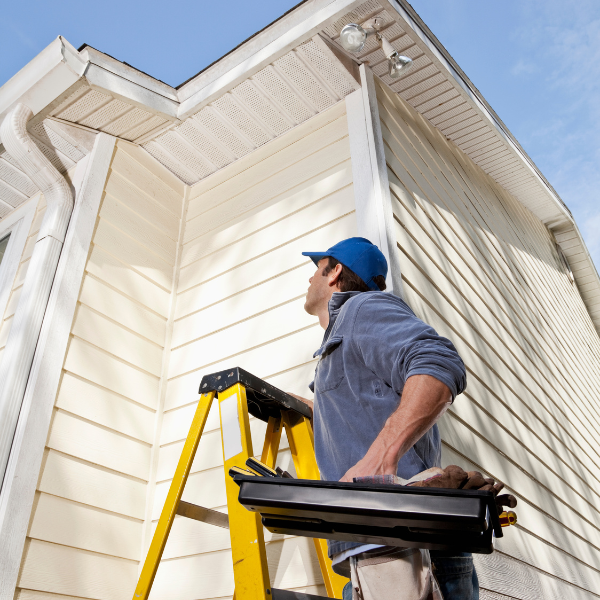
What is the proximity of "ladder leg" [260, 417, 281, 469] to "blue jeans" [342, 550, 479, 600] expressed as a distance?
75cm

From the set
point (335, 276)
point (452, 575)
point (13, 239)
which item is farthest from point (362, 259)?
point (13, 239)

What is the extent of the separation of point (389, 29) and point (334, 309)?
6.38ft

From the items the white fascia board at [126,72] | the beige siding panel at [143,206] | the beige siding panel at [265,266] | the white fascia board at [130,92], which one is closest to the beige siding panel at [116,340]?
the beige siding panel at [265,266]

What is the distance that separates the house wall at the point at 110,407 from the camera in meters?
2.03

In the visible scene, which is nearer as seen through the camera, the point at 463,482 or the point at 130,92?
the point at 463,482

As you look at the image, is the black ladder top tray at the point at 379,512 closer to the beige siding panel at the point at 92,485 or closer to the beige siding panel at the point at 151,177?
the beige siding panel at the point at 92,485

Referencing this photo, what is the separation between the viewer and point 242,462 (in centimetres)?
151

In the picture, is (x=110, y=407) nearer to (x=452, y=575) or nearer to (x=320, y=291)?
(x=320, y=291)

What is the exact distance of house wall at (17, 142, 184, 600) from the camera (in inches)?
80.0

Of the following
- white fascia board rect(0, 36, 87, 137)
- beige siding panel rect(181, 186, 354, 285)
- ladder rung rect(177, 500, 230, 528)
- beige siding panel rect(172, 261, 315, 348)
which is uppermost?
white fascia board rect(0, 36, 87, 137)

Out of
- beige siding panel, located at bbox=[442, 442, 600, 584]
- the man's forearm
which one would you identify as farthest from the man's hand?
beige siding panel, located at bbox=[442, 442, 600, 584]

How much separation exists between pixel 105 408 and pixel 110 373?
0.55ft

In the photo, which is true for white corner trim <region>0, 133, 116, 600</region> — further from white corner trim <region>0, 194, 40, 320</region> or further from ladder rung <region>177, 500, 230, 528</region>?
ladder rung <region>177, 500, 230, 528</region>

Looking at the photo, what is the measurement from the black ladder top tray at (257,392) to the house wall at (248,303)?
13.2 inches
